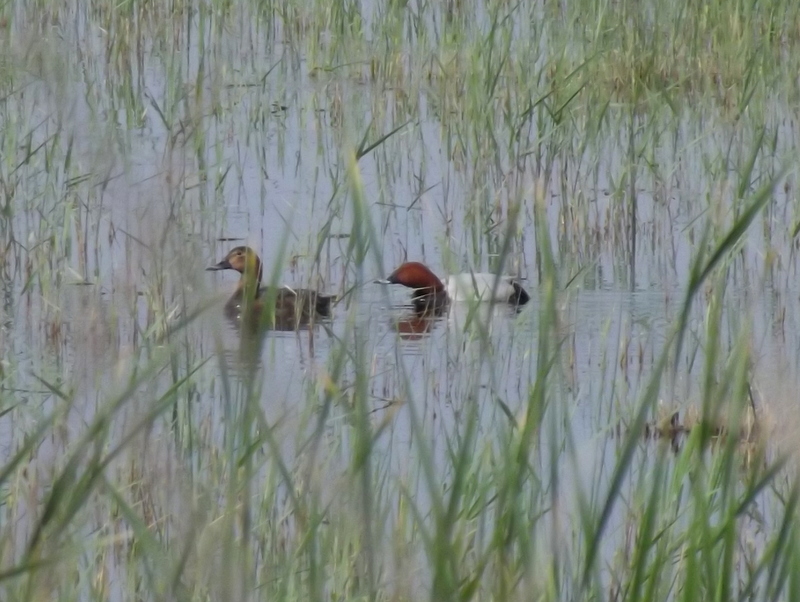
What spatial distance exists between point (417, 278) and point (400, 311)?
208mm

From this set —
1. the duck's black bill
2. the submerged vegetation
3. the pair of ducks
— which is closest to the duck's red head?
the pair of ducks

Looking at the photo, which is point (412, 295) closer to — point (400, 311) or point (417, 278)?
point (417, 278)

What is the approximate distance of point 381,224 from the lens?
5.32 metres

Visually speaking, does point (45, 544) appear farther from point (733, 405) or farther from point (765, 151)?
point (765, 151)

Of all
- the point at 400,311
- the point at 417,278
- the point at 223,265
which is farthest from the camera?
the point at 223,265

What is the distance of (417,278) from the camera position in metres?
5.09

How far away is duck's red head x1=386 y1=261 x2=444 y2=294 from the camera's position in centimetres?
503

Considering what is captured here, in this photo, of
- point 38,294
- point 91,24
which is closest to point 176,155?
point 38,294

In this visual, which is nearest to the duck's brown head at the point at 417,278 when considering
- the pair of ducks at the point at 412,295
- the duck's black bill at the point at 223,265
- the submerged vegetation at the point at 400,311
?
the pair of ducks at the point at 412,295

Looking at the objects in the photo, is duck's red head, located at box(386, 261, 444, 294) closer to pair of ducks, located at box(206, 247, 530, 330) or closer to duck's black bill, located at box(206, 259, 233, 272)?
pair of ducks, located at box(206, 247, 530, 330)

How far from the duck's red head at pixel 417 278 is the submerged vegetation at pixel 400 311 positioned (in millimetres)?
104

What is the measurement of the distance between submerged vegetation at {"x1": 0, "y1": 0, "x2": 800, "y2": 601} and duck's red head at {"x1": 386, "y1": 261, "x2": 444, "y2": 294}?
0.10 meters

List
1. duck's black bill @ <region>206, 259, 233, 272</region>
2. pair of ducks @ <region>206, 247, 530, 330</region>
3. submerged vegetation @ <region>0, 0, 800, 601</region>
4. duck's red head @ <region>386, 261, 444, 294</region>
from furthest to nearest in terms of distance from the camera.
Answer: duck's black bill @ <region>206, 259, 233, 272</region>, duck's red head @ <region>386, 261, 444, 294</region>, pair of ducks @ <region>206, 247, 530, 330</region>, submerged vegetation @ <region>0, 0, 800, 601</region>

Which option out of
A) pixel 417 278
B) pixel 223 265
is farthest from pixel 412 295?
pixel 223 265
